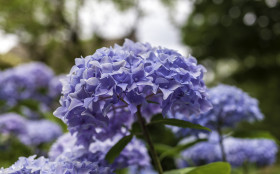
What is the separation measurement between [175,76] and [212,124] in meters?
0.64

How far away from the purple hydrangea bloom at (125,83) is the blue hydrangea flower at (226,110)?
413mm

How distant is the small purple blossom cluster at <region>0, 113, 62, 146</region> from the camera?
2150 mm

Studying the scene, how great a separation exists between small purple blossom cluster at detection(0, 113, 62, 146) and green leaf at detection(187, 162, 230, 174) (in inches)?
60.8

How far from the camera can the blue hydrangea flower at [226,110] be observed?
4.61 ft

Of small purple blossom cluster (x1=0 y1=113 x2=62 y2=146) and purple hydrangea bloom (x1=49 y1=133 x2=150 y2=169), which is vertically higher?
small purple blossom cluster (x1=0 y1=113 x2=62 y2=146)

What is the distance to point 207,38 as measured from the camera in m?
12.4

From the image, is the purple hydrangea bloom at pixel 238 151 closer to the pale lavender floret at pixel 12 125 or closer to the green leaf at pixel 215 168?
the green leaf at pixel 215 168

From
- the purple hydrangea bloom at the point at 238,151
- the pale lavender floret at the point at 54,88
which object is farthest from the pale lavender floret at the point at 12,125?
the purple hydrangea bloom at the point at 238,151

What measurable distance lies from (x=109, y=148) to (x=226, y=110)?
56cm

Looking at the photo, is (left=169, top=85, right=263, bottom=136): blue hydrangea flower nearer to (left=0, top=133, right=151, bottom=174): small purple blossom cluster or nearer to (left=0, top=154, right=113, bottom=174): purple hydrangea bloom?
(left=0, top=133, right=151, bottom=174): small purple blossom cluster

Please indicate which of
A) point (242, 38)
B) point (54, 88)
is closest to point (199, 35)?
point (242, 38)

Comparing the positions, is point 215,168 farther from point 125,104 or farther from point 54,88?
point 54,88

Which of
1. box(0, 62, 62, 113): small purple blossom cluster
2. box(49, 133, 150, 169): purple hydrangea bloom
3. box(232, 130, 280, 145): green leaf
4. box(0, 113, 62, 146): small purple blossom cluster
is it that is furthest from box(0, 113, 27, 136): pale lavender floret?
box(232, 130, 280, 145): green leaf

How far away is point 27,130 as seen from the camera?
89.5 inches
